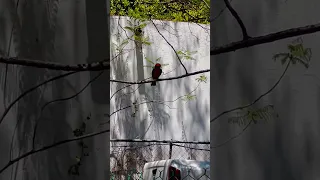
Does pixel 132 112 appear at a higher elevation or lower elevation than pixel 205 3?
lower

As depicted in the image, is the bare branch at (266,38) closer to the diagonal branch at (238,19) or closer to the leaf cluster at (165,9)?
the diagonal branch at (238,19)

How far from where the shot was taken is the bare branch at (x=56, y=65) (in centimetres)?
66

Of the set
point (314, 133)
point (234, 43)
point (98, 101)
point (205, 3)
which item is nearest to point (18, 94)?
point (98, 101)

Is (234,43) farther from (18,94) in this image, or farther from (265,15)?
(18,94)

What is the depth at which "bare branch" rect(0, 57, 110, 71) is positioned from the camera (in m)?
0.66

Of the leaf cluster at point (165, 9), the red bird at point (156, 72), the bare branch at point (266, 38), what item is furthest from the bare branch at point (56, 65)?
the leaf cluster at point (165, 9)

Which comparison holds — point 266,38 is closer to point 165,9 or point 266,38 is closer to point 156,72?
point 156,72

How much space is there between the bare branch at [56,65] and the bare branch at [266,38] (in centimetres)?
20

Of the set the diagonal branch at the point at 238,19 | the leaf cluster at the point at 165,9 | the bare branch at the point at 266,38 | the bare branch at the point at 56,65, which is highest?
the leaf cluster at the point at 165,9

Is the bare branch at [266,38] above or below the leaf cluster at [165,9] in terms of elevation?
below

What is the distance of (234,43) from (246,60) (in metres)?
0.04

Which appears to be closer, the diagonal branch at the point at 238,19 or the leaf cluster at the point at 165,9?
the diagonal branch at the point at 238,19

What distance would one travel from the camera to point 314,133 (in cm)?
60

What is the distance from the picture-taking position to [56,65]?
68 cm
